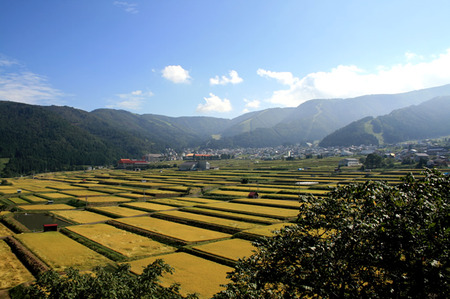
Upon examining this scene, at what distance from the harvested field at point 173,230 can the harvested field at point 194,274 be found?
4.66 m

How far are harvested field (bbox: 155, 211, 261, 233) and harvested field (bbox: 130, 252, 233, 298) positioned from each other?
929 cm

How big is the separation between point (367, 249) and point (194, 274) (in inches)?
547

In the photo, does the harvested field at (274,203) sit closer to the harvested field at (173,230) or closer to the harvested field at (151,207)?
the harvested field at (151,207)

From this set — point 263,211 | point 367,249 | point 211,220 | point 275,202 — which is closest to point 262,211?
point 263,211

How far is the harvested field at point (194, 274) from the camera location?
17.3 metres

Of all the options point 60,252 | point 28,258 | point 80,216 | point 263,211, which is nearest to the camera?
point 28,258

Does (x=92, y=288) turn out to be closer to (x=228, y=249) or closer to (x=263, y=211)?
(x=228, y=249)

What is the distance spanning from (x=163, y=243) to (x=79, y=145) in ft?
645

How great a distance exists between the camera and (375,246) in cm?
909

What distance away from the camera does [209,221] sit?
3644cm

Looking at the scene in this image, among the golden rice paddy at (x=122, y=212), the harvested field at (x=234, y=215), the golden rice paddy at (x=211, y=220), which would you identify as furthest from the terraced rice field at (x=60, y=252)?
the harvested field at (x=234, y=215)

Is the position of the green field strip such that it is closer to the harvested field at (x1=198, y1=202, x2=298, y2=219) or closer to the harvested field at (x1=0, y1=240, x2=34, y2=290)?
the harvested field at (x1=198, y1=202, x2=298, y2=219)

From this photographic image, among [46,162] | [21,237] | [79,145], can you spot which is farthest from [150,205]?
[79,145]

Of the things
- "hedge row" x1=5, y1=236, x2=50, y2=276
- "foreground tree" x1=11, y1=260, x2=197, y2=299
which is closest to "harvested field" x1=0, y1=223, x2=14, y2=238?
"hedge row" x1=5, y1=236, x2=50, y2=276
